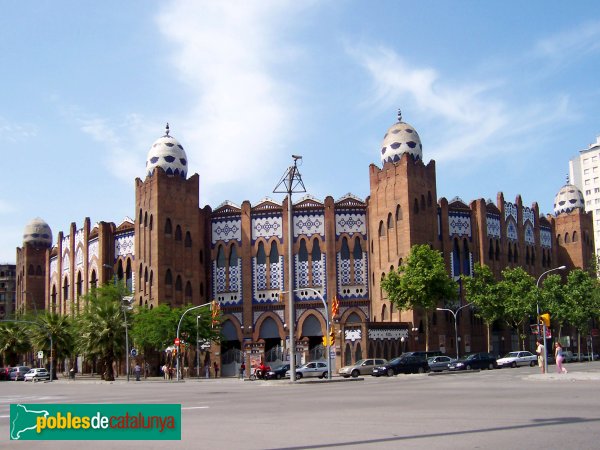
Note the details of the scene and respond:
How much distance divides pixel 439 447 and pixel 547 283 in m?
58.2

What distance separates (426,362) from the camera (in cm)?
5169

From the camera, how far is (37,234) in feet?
302

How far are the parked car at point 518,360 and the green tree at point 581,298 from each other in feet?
29.1

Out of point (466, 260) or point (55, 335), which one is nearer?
point (55, 335)

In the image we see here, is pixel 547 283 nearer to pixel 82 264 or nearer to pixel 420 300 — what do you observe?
pixel 420 300

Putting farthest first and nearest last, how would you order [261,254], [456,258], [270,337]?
1. [456,258]
2. [261,254]
3. [270,337]

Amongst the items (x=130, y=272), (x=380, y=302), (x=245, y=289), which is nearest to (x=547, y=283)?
(x=380, y=302)

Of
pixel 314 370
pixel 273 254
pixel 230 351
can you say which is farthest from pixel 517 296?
pixel 230 351

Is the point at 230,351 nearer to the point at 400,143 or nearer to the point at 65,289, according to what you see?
the point at 400,143

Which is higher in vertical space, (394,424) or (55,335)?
(55,335)

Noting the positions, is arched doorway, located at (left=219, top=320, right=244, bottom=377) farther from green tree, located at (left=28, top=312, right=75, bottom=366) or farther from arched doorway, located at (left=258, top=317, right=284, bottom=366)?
green tree, located at (left=28, top=312, right=75, bottom=366)

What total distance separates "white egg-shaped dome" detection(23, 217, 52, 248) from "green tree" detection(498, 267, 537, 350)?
55342 mm

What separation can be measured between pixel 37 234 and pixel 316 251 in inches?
1582

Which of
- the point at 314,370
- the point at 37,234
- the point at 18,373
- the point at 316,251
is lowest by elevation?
the point at 18,373
